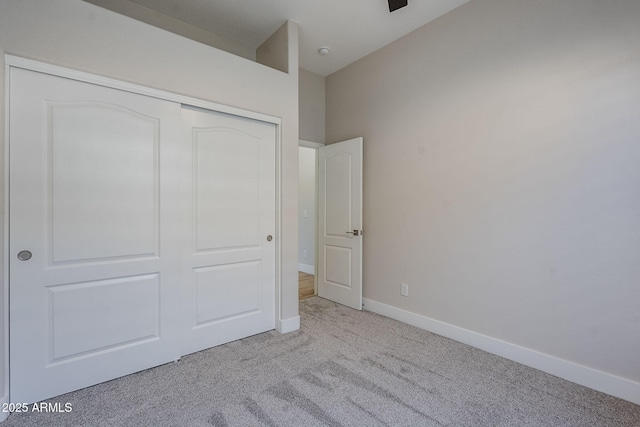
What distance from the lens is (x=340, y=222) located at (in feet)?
12.5

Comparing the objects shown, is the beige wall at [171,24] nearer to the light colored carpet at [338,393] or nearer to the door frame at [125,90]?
the door frame at [125,90]

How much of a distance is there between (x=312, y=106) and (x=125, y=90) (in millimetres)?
2382

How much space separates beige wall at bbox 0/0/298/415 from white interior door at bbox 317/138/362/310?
936 mm

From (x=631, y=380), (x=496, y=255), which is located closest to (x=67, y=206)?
(x=496, y=255)

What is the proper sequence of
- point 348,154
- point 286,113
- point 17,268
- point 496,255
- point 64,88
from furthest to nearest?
1. point 348,154
2. point 286,113
3. point 496,255
4. point 64,88
5. point 17,268

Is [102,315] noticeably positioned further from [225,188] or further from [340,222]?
[340,222]

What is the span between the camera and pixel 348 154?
3.70 metres

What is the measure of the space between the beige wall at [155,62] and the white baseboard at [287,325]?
0.04m

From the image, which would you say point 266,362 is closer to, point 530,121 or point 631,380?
point 631,380

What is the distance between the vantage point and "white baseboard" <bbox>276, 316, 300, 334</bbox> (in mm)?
2855

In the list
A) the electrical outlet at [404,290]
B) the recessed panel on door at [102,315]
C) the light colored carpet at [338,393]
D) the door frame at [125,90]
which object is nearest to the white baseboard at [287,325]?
the door frame at [125,90]

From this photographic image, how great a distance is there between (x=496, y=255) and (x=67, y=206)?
10.7 feet

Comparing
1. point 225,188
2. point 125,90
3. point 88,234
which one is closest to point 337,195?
point 225,188

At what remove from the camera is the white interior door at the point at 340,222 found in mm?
3602
